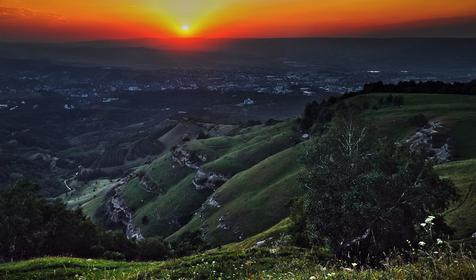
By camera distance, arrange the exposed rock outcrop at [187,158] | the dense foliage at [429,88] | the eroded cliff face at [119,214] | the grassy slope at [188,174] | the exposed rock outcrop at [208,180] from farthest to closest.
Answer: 1. the exposed rock outcrop at [187,158]
2. the eroded cliff face at [119,214]
3. the exposed rock outcrop at [208,180]
4. the dense foliage at [429,88]
5. the grassy slope at [188,174]

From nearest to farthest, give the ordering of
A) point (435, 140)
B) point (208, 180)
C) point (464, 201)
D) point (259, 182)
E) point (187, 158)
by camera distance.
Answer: point (464, 201)
point (435, 140)
point (259, 182)
point (208, 180)
point (187, 158)

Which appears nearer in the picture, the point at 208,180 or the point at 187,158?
the point at 208,180

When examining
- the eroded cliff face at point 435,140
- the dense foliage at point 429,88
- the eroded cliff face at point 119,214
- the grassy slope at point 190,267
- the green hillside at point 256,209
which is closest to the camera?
the green hillside at point 256,209

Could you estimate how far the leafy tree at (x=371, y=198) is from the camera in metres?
27.7

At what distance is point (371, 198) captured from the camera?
91.3ft

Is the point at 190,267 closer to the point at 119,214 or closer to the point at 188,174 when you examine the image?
the point at 188,174

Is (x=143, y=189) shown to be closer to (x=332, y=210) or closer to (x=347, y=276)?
(x=332, y=210)

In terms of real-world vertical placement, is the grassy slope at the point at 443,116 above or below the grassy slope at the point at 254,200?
above

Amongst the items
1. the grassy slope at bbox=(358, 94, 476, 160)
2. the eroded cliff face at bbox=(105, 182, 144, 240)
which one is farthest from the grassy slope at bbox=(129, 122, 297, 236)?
the grassy slope at bbox=(358, 94, 476, 160)

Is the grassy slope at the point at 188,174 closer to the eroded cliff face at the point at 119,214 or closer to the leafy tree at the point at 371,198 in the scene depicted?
the eroded cliff face at the point at 119,214

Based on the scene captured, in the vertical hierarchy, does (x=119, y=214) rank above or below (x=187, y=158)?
below

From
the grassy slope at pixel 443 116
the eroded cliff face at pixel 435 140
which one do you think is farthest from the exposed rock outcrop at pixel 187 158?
the eroded cliff face at pixel 435 140

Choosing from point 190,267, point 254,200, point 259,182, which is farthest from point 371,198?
point 259,182

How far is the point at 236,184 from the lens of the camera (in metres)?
110
